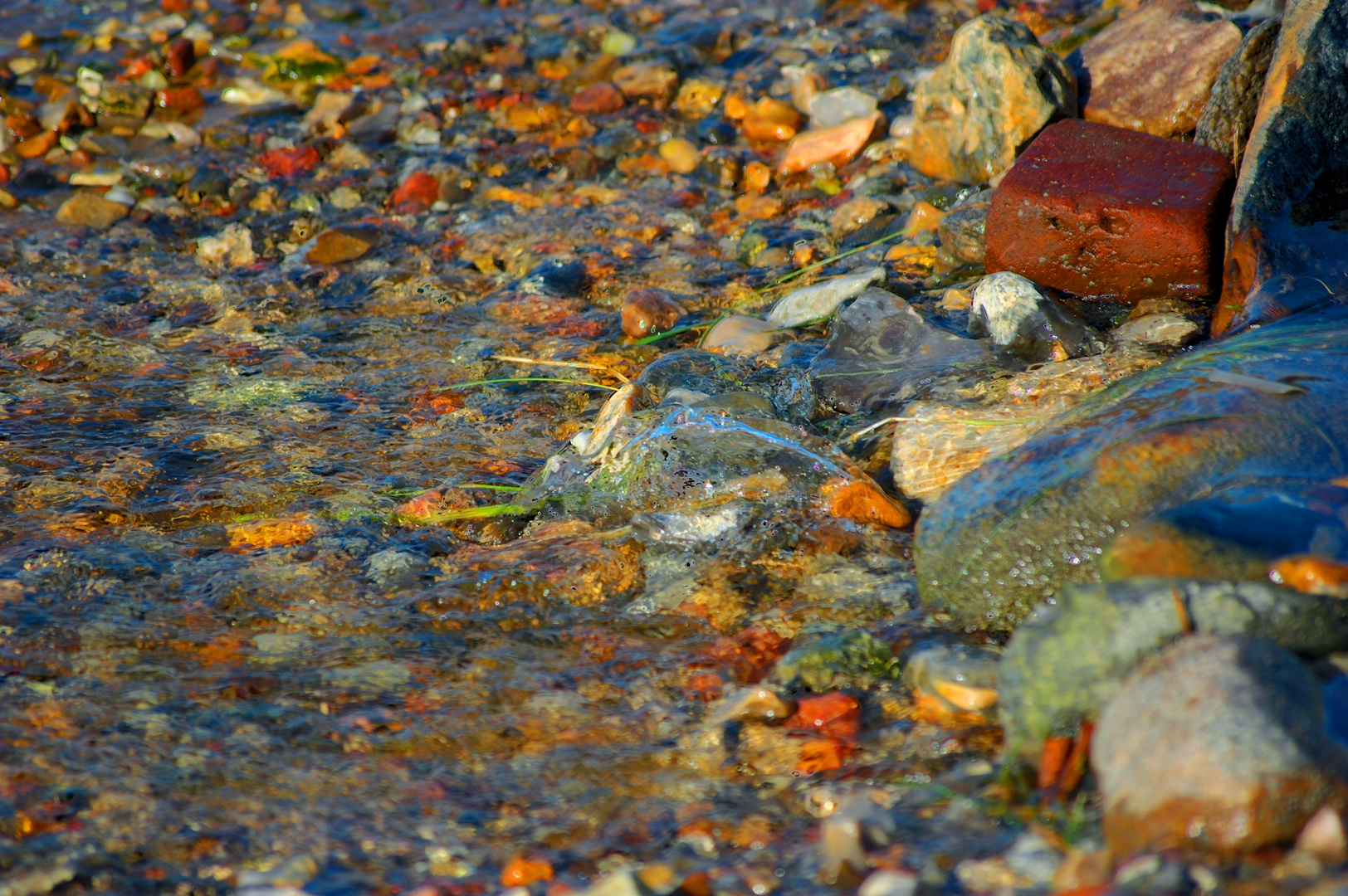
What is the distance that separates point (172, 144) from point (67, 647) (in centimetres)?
436

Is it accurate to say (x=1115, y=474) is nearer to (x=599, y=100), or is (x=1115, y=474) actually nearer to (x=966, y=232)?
(x=966, y=232)

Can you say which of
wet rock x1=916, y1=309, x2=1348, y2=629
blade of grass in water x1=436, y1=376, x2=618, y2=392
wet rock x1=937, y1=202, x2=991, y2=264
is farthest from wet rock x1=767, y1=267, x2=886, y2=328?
wet rock x1=916, y1=309, x2=1348, y2=629

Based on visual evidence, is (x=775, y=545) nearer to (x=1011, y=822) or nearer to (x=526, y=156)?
(x=1011, y=822)

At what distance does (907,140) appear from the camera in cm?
486

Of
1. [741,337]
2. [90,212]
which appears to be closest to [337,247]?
[90,212]

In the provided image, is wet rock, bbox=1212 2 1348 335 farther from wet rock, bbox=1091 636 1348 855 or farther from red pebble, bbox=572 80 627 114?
red pebble, bbox=572 80 627 114

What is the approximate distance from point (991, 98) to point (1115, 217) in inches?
49.5

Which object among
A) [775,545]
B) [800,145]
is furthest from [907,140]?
[775,545]

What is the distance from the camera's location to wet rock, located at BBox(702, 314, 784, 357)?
354 centimetres

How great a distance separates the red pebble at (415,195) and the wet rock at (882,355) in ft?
8.21

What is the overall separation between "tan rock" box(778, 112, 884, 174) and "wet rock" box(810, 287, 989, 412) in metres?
1.77

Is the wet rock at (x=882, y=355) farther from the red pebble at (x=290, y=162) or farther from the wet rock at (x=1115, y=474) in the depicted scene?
the red pebble at (x=290, y=162)

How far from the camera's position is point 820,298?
3.66 m

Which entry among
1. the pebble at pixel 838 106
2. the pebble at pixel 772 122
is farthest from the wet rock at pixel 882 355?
the pebble at pixel 772 122
